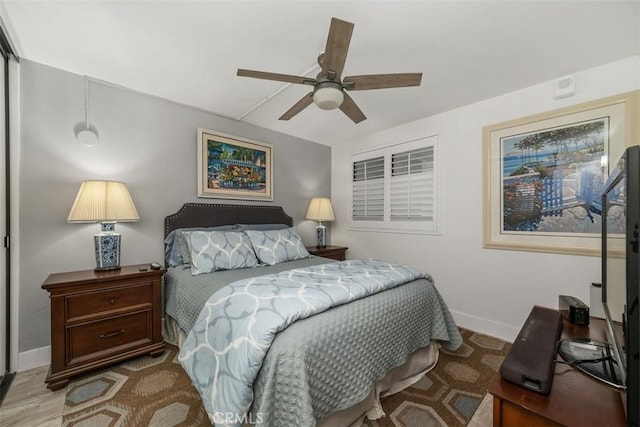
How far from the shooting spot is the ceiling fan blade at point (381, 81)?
5.39 ft

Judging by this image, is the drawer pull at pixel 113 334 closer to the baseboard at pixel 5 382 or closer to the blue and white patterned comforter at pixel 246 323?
the baseboard at pixel 5 382

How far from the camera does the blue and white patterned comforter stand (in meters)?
1.23

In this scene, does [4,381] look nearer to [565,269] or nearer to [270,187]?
[270,187]

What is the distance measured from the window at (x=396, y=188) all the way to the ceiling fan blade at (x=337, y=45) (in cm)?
200

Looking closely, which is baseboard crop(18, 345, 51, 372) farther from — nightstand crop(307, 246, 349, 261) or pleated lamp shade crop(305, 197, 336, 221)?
pleated lamp shade crop(305, 197, 336, 221)

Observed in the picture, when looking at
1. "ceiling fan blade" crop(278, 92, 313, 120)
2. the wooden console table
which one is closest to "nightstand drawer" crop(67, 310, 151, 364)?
"ceiling fan blade" crop(278, 92, 313, 120)

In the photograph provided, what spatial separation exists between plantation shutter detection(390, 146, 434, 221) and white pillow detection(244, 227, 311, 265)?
4.64 ft

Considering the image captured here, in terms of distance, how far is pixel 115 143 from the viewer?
248 cm

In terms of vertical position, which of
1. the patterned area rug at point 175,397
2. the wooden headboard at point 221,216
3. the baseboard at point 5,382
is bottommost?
the patterned area rug at point 175,397

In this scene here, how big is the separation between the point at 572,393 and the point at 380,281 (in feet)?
3.35

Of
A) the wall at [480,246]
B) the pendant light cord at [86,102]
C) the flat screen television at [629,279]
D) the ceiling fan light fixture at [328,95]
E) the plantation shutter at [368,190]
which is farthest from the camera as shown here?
the plantation shutter at [368,190]

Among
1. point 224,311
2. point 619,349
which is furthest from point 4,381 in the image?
point 619,349

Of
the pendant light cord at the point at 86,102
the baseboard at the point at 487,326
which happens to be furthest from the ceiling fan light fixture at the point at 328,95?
the baseboard at the point at 487,326

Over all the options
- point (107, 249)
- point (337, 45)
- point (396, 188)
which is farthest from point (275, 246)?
point (337, 45)
